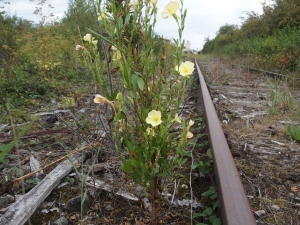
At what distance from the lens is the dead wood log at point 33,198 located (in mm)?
1295

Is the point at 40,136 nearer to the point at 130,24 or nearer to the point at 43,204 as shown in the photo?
the point at 43,204

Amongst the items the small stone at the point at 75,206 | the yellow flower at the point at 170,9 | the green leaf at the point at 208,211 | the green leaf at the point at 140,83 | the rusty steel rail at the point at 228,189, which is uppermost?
the yellow flower at the point at 170,9

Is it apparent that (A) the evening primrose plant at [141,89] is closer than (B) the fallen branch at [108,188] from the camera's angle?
Yes

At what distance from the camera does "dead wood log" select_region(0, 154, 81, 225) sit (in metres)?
1.29

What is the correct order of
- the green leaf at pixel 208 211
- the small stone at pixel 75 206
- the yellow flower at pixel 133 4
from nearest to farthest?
1. the yellow flower at pixel 133 4
2. the green leaf at pixel 208 211
3. the small stone at pixel 75 206

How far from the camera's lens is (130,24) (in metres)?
1.28

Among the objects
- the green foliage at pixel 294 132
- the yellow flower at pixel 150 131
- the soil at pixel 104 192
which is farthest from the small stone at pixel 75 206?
the green foliage at pixel 294 132

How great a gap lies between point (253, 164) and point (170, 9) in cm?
142

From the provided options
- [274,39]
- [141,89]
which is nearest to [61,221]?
[141,89]

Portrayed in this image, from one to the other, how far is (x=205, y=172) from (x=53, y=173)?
1021mm

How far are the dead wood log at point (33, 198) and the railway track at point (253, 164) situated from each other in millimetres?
906

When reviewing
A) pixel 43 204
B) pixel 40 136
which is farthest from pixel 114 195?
pixel 40 136

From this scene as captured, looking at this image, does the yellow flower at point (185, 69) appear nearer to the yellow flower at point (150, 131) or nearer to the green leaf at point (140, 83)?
the green leaf at point (140, 83)

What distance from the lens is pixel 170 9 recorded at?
4.16 ft
